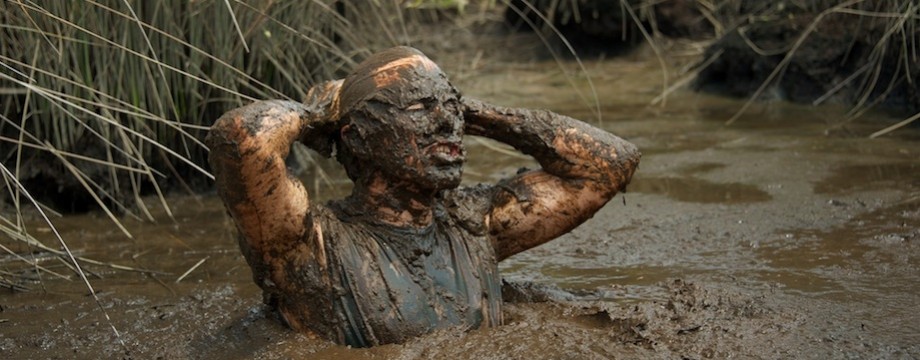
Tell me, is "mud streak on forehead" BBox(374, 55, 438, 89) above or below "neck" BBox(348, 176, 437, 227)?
above

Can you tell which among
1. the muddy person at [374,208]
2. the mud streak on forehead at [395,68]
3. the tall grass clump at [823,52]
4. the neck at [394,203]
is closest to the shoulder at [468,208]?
the muddy person at [374,208]

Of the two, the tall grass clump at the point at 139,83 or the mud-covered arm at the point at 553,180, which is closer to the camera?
the mud-covered arm at the point at 553,180

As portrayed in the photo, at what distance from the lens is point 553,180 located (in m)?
4.11

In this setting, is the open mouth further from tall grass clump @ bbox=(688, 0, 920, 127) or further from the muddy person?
tall grass clump @ bbox=(688, 0, 920, 127)

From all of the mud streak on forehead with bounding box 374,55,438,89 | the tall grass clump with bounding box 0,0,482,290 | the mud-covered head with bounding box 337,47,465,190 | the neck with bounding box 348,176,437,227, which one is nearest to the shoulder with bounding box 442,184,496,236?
the neck with bounding box 348,176,437,227

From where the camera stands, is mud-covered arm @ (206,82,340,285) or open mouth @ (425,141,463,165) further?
open mouth @ (425,141,463,165)

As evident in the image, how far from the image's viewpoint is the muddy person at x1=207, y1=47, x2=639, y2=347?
348cm

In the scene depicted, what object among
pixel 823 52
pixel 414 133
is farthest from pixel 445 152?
pixel 823 52

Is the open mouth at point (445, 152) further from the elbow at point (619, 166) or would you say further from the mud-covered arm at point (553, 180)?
the elbow at point (619, 166)

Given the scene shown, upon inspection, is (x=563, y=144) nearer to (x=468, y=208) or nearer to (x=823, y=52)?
(x=468, y=208)

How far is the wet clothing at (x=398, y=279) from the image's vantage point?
3.68 meters

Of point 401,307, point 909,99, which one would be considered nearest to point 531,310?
point 401,307

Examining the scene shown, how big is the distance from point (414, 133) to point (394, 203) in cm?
28

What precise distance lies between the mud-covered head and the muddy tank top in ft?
0.71
